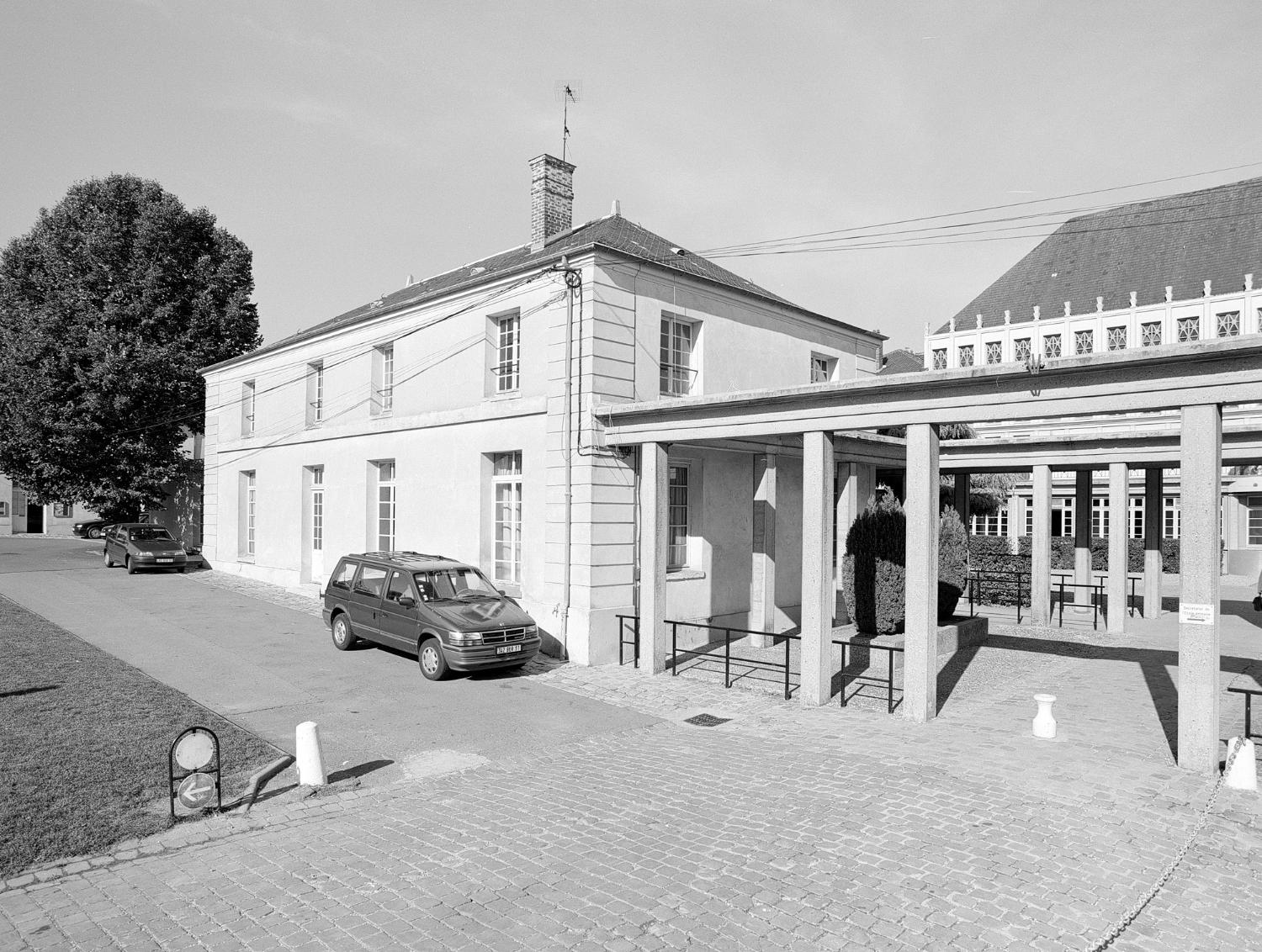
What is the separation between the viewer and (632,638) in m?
13.8

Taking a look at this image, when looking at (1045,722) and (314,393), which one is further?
(314,393)

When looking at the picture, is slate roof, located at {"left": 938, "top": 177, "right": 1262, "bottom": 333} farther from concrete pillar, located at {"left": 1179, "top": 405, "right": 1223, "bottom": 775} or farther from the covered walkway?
concrete pillar, located at {"left": 1179, "top": 405, "right": 1223, "bottom": 775}

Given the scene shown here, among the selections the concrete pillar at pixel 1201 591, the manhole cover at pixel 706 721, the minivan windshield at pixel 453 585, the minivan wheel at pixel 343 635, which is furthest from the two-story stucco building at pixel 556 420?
the concrete pillar at pixel 1201 591

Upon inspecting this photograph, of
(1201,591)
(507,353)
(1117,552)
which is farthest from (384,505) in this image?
(1117,552)

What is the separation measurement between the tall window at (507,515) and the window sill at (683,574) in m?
2.85

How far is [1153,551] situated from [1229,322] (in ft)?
90.7

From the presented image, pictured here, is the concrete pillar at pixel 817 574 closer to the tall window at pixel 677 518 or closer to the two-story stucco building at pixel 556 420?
the two-story stucco building at pixel 556 420

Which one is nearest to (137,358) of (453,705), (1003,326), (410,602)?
(410,602)

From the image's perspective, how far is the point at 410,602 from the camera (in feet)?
41.2

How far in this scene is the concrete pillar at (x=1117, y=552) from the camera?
17.3 meters

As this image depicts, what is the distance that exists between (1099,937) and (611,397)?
10314 millimetres

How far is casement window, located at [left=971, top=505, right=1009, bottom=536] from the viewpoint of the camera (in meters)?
41.4

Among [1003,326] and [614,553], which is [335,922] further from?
[1003,326]

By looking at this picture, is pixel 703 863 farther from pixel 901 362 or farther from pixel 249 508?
pixel 901 362
